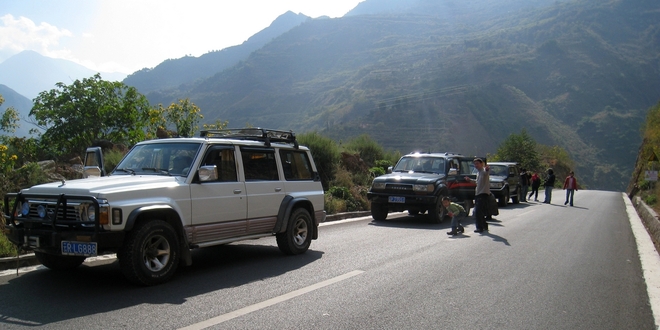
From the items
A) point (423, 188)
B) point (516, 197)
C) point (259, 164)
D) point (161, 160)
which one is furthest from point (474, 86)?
point (161, 160)

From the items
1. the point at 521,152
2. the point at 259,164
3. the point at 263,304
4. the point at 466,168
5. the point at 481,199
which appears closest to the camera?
the point at 263,304

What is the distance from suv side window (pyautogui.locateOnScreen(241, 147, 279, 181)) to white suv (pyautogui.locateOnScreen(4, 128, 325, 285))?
17 mm

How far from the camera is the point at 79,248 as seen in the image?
236 inches

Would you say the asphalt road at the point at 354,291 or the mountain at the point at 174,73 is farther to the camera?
the mountain at the point at 174,73

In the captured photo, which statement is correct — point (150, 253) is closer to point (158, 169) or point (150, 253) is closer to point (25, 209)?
point (158, 169)

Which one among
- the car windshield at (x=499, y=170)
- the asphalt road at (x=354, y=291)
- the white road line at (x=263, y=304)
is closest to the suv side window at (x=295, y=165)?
the asphalt road at (x=354, y=291)

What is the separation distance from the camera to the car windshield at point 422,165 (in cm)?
1578

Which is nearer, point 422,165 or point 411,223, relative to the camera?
point 411,223

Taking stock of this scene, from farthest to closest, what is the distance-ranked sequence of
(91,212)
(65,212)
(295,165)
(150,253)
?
(295,165)
(150,253)
(65,212)
(91,212)

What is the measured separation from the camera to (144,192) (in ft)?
21.3

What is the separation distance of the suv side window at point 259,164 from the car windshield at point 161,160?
88 cm

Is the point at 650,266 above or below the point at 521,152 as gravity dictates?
below

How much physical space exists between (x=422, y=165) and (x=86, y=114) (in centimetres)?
1740

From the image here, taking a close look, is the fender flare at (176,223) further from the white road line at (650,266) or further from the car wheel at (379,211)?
the car wheel at (379,211)
